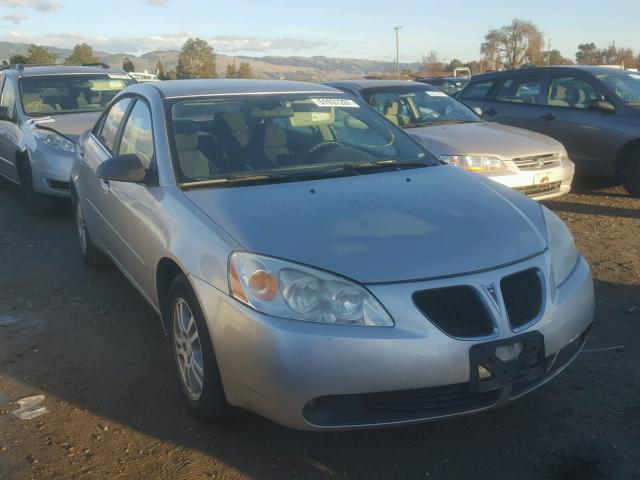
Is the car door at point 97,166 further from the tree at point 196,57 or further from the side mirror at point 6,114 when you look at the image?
the tree at point 196,57

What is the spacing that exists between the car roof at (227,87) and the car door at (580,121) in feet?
15.2

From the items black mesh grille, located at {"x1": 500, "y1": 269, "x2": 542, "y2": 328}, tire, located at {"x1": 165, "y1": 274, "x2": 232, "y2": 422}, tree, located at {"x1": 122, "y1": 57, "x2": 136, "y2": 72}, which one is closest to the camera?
black mesh grille, located at {"x1": 500, "y1": 269, "x2": 542, "y2": 328}

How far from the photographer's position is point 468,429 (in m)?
3.14

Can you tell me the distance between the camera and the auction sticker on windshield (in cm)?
442

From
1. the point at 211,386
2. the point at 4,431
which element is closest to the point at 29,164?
the point at 4,431

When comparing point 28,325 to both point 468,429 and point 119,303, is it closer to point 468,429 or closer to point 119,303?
point 119,303

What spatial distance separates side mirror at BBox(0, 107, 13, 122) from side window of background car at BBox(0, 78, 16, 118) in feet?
0.07

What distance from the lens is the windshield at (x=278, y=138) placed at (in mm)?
3793

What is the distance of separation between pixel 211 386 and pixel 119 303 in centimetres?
220

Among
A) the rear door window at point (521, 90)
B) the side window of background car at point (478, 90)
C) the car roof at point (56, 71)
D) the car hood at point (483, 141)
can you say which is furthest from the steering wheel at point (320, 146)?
the side window of background car at point (478, 90)

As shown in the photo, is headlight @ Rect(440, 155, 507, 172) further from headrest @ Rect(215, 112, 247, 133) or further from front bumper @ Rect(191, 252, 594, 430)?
front bumper @ Rect(191, 252, 594, 430)

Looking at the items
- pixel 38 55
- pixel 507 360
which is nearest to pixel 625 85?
pixel 507 360

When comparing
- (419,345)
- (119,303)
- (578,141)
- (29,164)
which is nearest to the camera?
(419,345)

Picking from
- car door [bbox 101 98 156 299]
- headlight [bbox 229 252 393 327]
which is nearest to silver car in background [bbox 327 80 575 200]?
car door [bbox 101 98 156 299]
